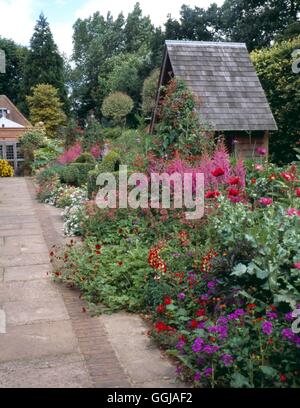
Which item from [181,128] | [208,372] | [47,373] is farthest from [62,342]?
[181,128]

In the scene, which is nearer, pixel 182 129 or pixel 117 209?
pixel 117 209

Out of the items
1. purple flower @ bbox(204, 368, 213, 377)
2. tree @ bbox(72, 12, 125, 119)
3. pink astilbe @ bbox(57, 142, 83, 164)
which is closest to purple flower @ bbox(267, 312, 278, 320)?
purple flower @ bbox(204, 368, 213, 377)

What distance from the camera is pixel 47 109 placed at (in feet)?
115

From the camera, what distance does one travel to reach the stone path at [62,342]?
4129 millimetres

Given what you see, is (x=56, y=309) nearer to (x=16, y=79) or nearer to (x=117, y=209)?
(x=117, y=209)

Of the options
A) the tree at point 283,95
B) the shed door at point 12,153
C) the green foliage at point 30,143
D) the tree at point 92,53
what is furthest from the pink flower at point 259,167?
the tree at point 92,53

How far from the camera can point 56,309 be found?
5758 mm

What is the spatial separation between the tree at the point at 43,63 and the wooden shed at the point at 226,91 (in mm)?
27236

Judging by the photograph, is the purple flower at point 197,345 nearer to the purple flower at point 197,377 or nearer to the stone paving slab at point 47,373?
the purple flower at point 197,377

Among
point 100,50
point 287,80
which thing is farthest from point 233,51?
point 100,50

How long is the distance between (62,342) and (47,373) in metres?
0.65

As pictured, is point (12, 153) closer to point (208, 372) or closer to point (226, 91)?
point (226, 91)

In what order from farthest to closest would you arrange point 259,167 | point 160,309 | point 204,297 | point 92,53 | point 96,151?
point 92,53, point 96,151, point 259,167, point 160,309, point 204,297

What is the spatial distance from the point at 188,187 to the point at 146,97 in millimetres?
23393
